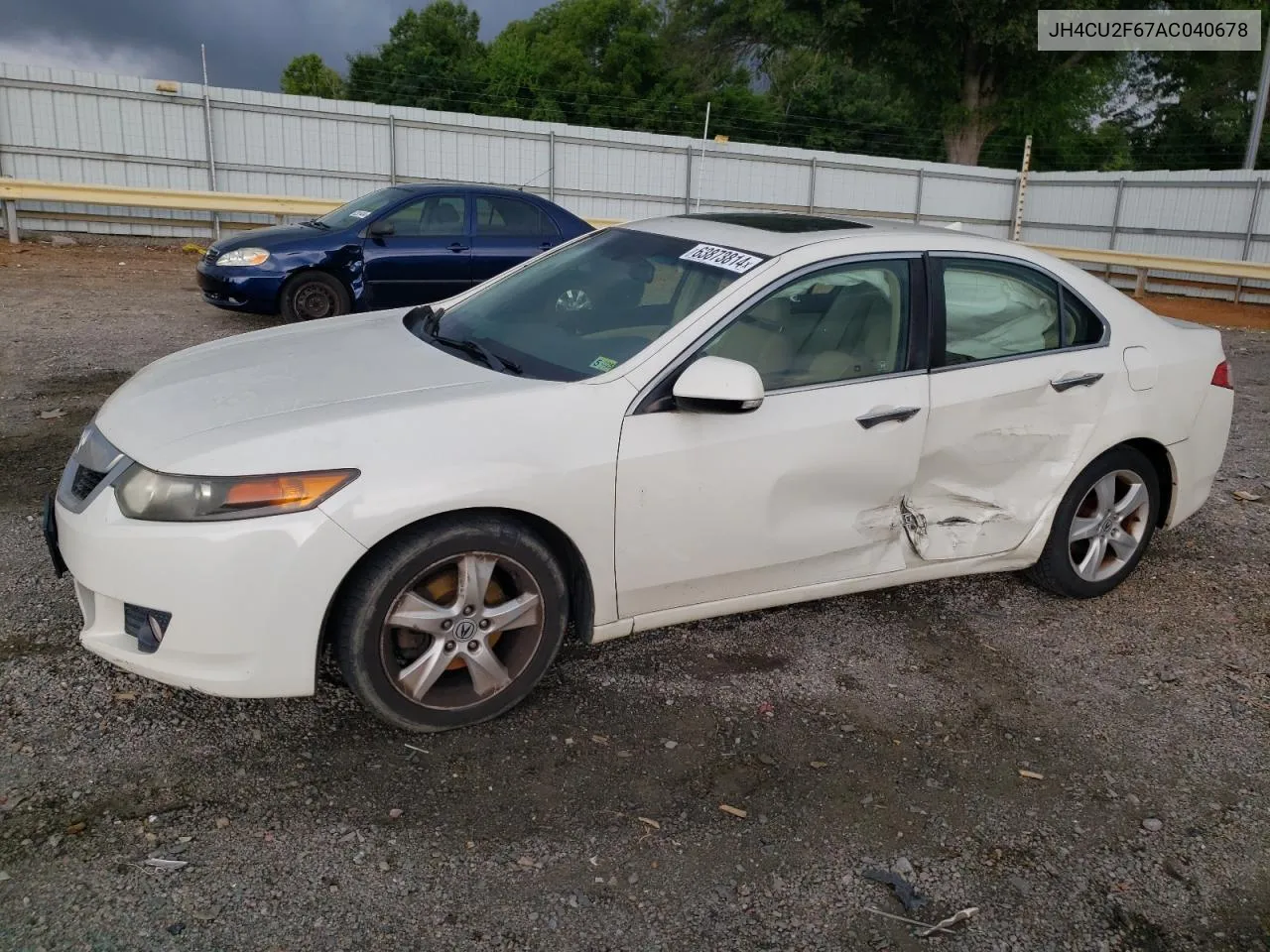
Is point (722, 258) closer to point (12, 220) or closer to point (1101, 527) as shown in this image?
point (1101, 527)

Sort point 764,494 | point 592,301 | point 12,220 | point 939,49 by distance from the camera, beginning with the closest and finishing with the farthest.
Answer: point 764,494 → point 592,301 → point 12,220 → point 939,49

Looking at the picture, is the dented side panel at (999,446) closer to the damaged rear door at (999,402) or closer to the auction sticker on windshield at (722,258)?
the damaged rear door at (999,402)

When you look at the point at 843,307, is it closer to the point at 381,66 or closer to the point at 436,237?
the point at 436,237

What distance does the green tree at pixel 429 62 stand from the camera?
119 ft

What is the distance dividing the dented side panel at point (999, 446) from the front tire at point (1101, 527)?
197 mm

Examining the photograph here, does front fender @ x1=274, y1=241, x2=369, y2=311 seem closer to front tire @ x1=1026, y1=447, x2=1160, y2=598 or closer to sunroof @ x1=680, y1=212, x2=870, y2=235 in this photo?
sunroof @ x1=680, y1=212, x2=870, y2=235

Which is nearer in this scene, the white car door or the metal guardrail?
the white car door

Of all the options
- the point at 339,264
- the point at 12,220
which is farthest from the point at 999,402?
the point at 12,220

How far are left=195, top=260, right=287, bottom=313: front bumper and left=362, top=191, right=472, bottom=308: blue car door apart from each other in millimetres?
890

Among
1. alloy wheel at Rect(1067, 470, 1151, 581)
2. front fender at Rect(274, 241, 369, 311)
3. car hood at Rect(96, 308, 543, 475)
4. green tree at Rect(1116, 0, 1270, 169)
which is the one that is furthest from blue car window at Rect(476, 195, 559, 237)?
green tree at Rect(1116, 0, 1270, 169)

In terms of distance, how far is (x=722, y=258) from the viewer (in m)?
3.72

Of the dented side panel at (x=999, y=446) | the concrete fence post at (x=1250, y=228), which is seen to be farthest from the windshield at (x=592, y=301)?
the concrete fence post at (x=1250, y=228)

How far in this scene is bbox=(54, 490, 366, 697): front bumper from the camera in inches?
109

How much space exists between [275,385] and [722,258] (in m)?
1.62
